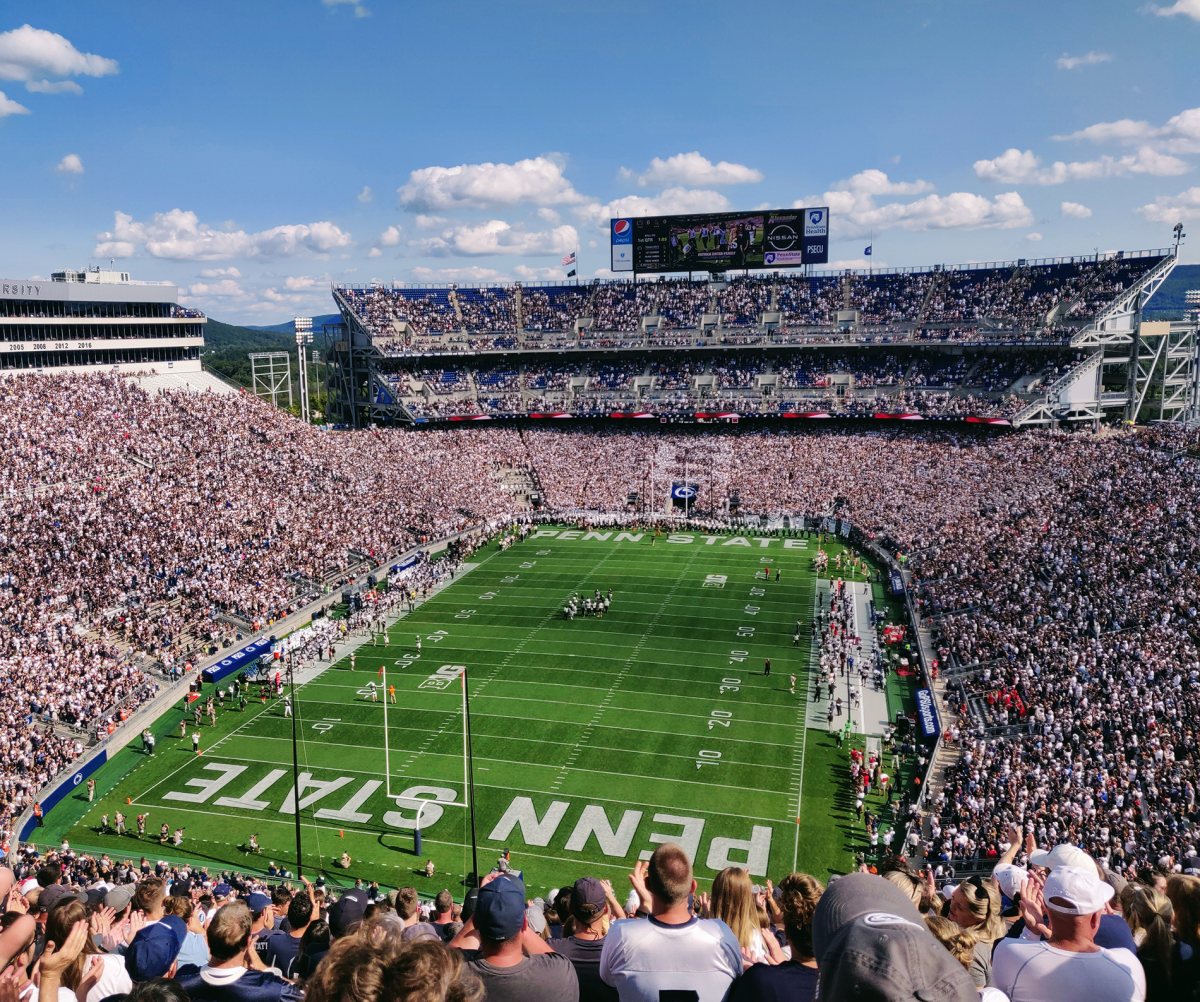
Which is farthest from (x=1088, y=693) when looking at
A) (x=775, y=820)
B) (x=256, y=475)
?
(x=256, y=475)

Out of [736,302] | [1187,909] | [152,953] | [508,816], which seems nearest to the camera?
[1187,909]

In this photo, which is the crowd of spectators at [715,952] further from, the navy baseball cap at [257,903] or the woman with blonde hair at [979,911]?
the navy baseball cap at [257,903]

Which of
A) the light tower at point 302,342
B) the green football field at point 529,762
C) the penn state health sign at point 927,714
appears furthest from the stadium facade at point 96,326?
the penn state health sign at point 927,714

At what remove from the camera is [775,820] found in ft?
65.9

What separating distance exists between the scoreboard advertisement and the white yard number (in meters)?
46.1

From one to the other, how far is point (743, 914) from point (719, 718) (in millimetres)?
21402

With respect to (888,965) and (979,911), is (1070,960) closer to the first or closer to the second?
(888,965)

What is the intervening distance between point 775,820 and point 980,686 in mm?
7975

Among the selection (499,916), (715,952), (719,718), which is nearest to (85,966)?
(499,916)

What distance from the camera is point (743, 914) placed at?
179 inches

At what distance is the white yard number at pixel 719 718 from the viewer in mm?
25016

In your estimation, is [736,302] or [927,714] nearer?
[927,714]

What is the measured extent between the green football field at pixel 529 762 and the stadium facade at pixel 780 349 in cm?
2910

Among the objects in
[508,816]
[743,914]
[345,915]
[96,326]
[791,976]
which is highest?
[96,326]
